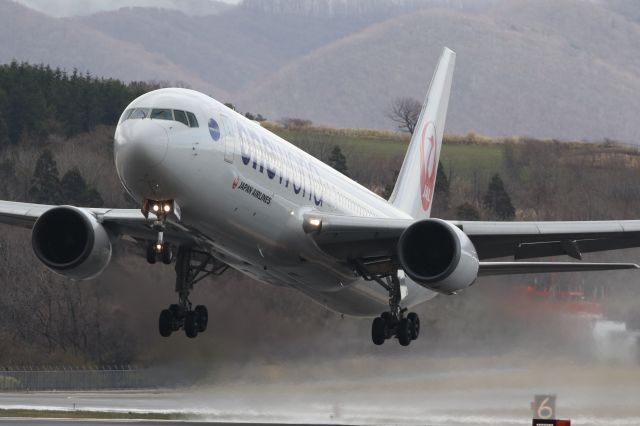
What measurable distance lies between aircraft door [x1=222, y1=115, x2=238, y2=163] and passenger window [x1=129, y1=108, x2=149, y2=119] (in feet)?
6.07

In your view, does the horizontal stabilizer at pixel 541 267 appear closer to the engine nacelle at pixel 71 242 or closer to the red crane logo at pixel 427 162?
the red crane logo at pixel 427 162

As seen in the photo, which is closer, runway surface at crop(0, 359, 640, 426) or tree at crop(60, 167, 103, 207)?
runway surface at crop(0, 359, 640, 426)

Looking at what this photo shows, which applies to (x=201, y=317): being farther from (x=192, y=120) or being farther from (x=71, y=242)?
(x=192, y=120)

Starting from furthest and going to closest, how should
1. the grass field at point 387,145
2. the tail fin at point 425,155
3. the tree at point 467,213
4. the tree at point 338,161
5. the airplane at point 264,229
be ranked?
the grass field at point 387,145, the tree at point 338,161, the tree at point 467,213, the tail fin at point 425,155, the airplane at point 264,229

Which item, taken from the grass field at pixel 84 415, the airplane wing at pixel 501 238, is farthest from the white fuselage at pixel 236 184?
the grass field at pixel 84 415

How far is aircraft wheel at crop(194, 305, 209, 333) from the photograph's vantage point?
32.2m

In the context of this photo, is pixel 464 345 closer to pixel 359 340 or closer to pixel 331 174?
pixel 359 340

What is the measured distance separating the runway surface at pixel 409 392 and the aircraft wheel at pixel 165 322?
4750 millimetres

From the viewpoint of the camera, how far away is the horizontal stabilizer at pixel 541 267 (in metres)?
29.4

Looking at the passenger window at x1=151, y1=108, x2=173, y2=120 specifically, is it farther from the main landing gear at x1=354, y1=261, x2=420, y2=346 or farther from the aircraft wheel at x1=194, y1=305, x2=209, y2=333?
the main landing gear at x1=354, y1=261, x2=420, y2=346

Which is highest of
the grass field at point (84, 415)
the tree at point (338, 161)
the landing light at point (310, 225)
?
the tree at point (338, 161)

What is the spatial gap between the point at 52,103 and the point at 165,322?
70564 mm

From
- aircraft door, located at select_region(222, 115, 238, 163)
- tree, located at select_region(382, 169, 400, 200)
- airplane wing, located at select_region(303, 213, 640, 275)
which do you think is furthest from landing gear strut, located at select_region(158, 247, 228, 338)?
tree, located at select_region(382, 169, 400, 200)

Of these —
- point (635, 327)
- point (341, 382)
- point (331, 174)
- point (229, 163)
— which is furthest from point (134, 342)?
point (635, 327)
